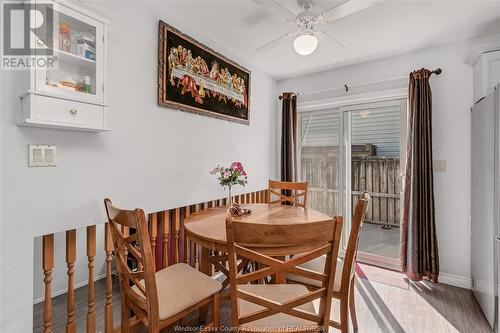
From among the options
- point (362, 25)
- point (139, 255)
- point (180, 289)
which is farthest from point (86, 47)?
point (362, 25)

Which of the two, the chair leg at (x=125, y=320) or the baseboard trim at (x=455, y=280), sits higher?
the chair leg at (x=125, y=320)

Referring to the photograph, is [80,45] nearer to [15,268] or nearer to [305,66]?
[15,268]

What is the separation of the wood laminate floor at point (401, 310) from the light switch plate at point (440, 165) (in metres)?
1.20

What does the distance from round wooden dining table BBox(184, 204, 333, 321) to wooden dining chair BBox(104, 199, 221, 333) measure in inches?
9.5

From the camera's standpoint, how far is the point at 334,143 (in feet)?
11.4

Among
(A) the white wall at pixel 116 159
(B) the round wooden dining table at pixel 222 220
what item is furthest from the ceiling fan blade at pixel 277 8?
(B) the round wooden dining table at pixel 222 220

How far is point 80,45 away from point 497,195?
2.97 m

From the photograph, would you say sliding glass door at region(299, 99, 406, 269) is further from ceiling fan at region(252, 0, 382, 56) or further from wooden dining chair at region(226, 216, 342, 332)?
wooden dining chair at region(226, 216, 342, 332)

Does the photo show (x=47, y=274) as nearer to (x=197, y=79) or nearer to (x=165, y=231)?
(x=165, y=231)

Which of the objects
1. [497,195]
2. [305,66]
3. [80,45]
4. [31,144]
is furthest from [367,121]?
[31,144]

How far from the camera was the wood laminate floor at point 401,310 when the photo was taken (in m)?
1.95

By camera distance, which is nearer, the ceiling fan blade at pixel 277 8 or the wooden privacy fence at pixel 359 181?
the ceiling fan blade at pixel 277 8

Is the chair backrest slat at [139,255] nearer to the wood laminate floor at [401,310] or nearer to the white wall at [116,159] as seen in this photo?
the white wall at [116,159]

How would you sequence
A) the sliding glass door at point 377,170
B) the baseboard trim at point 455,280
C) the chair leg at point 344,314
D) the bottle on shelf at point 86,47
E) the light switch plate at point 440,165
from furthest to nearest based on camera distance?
the sliding glass door at point 377,170, the light switch plate at point 440,165, the baseboard trim at point 455,280, the bottle on shelf at point 86,47, the chair leg at point 344,314
